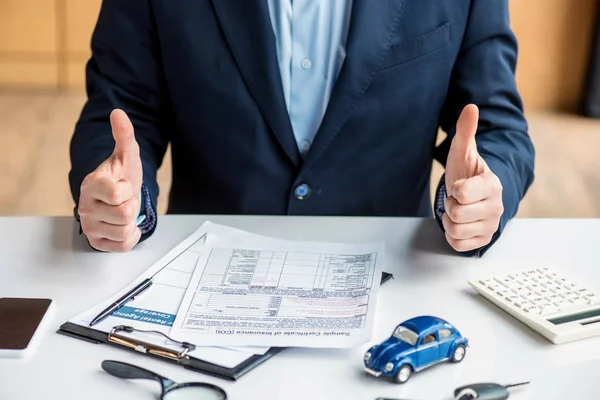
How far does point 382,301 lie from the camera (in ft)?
3.35

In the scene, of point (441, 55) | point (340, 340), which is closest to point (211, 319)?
point (340, 340)

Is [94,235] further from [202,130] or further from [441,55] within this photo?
[441,55]

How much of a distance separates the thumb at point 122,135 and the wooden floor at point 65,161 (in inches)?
78.1

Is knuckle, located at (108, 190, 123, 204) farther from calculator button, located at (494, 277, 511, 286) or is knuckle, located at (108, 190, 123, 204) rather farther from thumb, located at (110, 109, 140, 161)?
calculator button, located at (494, 277, 511, 286)

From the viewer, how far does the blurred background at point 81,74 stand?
3.65m

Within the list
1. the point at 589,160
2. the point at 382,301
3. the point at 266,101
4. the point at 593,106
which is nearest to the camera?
the point at 382,301

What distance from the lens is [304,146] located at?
1.42 meters

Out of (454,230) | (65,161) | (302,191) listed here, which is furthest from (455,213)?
(65,161)

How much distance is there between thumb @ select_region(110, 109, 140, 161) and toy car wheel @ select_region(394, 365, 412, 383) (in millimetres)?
481

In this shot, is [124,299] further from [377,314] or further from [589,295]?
[589,295]

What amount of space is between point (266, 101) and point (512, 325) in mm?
581

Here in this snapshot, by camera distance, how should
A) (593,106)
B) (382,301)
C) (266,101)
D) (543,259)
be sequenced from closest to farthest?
(382,301) → (543,259) → (266,101) → (593,106)

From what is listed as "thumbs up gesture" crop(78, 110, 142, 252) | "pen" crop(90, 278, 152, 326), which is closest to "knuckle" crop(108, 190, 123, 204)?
"thumbs up gesture" crop(78, 110, 142, 252)

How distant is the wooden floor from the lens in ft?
10.2
